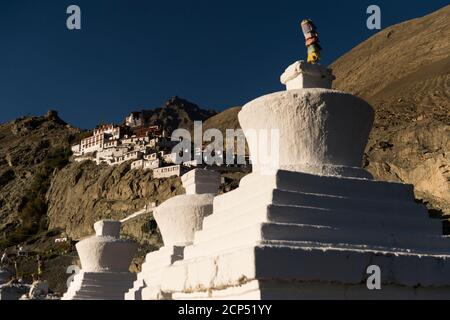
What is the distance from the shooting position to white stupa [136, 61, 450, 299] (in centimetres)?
699

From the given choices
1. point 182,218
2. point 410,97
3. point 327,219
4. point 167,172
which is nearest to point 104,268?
point 182,218

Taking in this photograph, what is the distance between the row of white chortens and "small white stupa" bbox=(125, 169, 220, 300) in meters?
3.39

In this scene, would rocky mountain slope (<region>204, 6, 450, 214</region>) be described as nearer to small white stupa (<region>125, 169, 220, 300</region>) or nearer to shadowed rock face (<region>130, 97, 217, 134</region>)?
shadowed rock face (<region>130, 97, 217, 134</region>)

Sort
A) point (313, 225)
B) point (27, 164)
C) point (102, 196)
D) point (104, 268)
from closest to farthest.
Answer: point (313, 225) → point (104, 268) → point (102, 196) → point (27, 164)

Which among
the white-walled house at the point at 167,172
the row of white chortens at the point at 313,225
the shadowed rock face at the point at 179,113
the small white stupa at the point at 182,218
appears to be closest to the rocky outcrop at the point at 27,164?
the white-walled house at the point at 167,172

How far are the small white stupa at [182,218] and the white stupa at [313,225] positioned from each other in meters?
3.87

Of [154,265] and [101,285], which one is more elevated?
[154,265]

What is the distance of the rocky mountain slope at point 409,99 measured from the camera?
150ft

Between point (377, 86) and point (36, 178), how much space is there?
52.8 meters

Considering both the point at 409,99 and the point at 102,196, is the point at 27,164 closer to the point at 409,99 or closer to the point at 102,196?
the point at 102,196

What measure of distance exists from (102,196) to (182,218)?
60601 millimetres

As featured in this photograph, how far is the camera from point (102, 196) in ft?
238

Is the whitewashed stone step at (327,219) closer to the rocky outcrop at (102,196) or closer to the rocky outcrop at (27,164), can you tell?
the rocky outcrop at (102,196)
